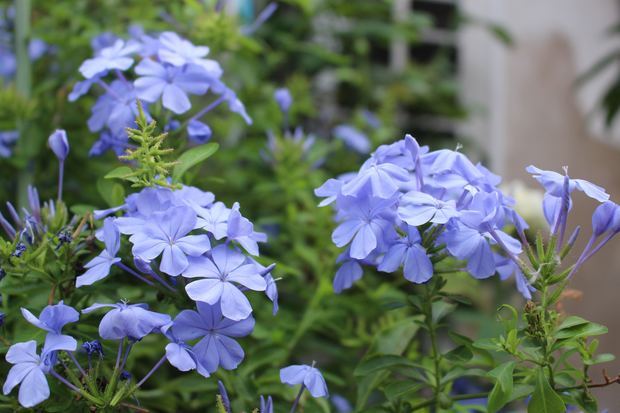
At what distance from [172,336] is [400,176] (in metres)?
0.39

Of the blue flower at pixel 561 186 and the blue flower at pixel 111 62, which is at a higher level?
the blue flower at pixel 561 186

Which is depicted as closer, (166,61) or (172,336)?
(172,336)

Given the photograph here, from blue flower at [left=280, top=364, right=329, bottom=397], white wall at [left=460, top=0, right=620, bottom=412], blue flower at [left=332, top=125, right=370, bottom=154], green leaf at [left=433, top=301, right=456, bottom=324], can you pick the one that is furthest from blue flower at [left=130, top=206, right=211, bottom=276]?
white wall at [left=460, top=0, right=620, bottom=412]

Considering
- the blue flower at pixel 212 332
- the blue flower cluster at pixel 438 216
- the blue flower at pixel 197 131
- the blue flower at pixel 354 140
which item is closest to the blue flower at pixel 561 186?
the blue flower cluster at pixel 438 216

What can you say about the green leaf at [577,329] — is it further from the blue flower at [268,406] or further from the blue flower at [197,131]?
the blue flower at [197,131]

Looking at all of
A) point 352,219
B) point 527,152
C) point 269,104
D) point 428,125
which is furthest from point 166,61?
point 527,152

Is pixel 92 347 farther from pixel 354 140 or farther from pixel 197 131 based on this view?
pixel 354 140

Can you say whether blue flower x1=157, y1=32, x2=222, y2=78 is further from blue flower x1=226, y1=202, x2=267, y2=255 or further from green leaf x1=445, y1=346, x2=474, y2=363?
green leaf x1=445, y1=346, x2=474, y2=363

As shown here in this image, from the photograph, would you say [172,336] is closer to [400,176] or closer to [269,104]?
[400,176]

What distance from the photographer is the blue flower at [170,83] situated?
117 centimetres

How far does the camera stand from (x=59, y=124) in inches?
66.2

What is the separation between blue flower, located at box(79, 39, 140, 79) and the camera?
1.20m

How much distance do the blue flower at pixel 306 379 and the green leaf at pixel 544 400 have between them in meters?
0.29

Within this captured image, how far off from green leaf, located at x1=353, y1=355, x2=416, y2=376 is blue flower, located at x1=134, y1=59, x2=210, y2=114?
50 centimetres
